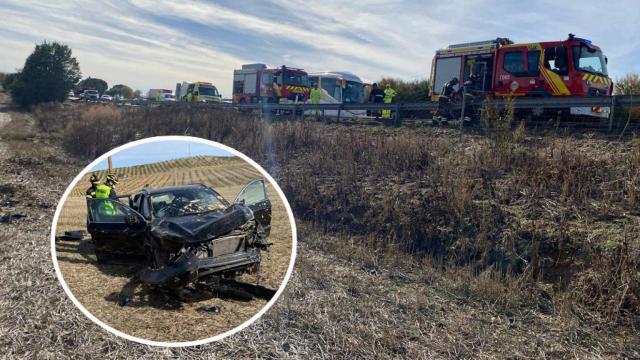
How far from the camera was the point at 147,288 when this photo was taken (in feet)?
4.90

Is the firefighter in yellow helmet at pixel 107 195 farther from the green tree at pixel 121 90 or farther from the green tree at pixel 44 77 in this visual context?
the green tree at pixel 121 90

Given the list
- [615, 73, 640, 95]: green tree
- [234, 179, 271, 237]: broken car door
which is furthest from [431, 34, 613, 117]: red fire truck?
[234, 179, 271, 237]: broken car door

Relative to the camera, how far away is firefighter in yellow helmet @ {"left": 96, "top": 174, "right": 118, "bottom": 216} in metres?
1.61

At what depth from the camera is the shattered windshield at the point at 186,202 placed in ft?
5.05

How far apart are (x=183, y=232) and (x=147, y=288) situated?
0.21 metres

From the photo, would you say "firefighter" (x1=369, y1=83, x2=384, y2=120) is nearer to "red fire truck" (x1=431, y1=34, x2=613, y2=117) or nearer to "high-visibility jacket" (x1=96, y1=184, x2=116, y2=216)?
"red fire truck" (x1=431, y1=34, x2=613, y2=117)

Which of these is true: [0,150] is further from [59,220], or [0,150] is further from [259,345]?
[59,220]

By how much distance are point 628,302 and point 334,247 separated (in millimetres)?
4666

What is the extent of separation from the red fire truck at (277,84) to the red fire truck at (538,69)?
41.3ft

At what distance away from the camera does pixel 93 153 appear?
15477mm

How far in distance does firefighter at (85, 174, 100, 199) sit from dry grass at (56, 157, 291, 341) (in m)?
0.02

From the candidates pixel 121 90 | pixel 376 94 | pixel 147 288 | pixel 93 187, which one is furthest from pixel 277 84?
pixel 121 90

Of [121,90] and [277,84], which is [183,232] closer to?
[277,84]

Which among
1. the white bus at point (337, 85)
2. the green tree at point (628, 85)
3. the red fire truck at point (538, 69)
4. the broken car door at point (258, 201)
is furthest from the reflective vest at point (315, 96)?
the broken car door at point (258, 201)
